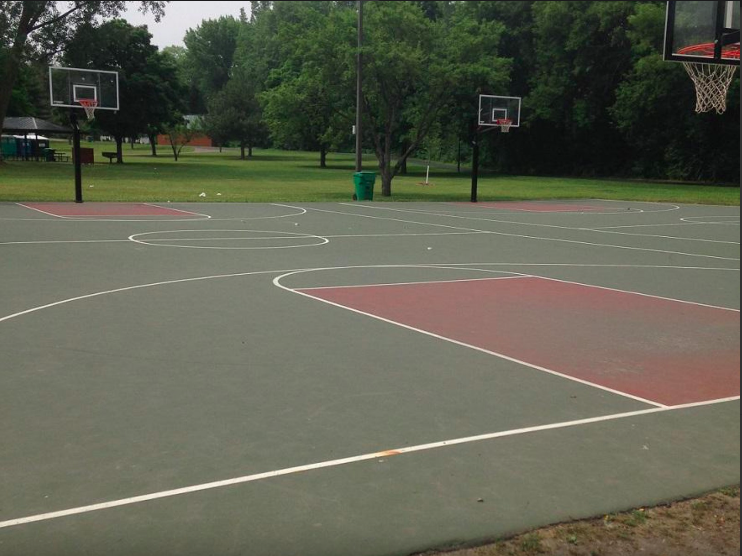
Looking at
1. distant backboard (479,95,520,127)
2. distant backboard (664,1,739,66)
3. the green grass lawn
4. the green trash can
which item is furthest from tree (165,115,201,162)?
distant backboard (664,1,739,66)

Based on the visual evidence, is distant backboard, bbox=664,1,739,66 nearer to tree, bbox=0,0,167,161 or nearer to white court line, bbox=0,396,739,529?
white court line, bbox=0,396,739,529

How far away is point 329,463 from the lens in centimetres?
486

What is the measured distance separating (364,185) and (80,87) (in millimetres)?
10838

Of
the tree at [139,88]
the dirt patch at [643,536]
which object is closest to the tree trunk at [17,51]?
the tree at [139,88]

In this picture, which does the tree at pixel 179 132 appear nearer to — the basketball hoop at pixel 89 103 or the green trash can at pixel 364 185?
the basketball hoop at pixel 89 103

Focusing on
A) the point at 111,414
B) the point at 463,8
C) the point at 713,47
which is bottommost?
the point at 111,414

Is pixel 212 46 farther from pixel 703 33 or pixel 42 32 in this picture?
pixel 42 32

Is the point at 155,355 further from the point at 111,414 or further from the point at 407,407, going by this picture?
the point at 407,407

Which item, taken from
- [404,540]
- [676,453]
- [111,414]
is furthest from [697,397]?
[111,414]

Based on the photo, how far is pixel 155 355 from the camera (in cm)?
741

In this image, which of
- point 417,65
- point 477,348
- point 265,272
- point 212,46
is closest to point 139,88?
point 417,65

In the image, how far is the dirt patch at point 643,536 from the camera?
12.4ft

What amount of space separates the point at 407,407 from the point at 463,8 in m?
55.7

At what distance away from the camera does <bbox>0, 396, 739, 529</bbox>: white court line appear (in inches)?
163
